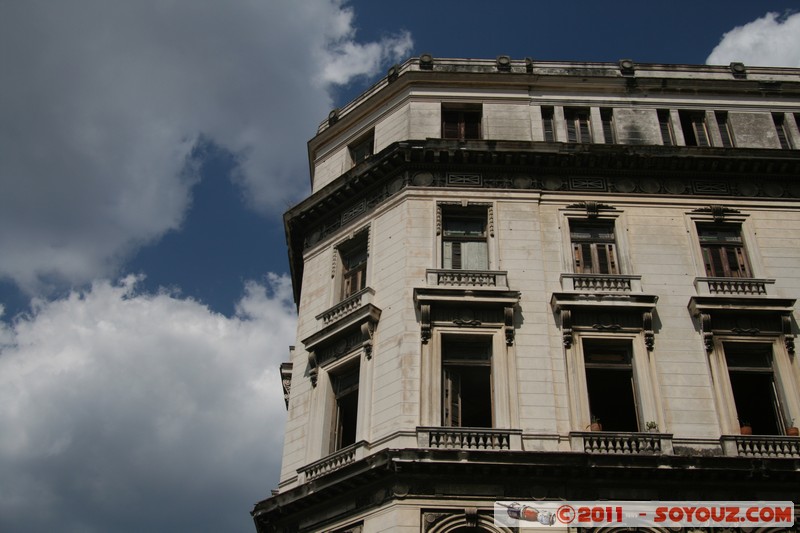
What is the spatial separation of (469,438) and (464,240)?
290 inches

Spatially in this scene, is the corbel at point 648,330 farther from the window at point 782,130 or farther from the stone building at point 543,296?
the window at point 782,130

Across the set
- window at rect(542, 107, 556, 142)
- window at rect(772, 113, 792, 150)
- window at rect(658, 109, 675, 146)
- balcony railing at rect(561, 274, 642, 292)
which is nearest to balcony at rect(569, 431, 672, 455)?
balcony railing at rect(561, 274, 642, 292)

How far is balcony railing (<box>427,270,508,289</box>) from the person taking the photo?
26375mm

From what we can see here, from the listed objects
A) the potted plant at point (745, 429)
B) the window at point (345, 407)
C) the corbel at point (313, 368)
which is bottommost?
the potted plant at point (745, 429)

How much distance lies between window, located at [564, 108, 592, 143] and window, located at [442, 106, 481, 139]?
3.22 metres

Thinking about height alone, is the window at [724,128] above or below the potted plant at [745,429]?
above

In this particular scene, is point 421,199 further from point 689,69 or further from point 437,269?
point 689,69

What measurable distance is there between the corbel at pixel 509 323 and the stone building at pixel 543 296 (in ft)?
0.21

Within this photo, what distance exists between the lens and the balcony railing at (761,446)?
23156mm

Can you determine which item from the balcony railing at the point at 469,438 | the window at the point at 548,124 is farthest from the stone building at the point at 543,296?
the window at the point at 548,124

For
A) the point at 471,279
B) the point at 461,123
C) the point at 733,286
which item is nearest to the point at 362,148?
the point at 461,123

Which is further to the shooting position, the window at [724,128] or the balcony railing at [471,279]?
the window at [724,128]

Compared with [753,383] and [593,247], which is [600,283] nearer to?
[593,247]

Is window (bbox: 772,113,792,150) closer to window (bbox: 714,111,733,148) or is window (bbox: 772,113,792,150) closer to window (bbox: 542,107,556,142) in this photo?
window (bbox: 714,111,733,148)
